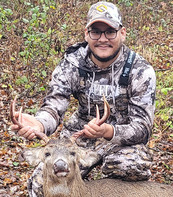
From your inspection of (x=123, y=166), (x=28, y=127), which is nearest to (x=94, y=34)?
(x=28, y=127)

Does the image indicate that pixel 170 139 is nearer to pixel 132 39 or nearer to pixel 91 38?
pixel 91 38

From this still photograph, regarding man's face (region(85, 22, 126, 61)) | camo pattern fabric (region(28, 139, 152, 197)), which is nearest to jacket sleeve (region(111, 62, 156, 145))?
camo pattern fabric (region(28, 139, 152, 197))

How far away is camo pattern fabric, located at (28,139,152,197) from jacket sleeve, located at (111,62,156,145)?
0.45 feet

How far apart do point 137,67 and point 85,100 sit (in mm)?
820

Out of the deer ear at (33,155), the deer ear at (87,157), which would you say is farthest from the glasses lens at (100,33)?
the deer ear at (33,155)

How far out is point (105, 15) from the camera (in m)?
4.30

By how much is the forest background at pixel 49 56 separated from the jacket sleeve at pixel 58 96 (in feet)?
4.47

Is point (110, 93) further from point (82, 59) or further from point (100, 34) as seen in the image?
point (100, 34)

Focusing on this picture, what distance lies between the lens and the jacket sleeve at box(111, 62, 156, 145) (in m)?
3.98

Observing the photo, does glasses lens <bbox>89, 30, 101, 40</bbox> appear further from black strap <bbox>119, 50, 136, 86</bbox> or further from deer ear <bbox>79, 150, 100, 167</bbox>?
deer ear <bbox>79, 150, 100, 167</bbox>

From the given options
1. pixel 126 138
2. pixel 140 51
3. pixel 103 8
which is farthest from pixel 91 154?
pixel 140 51

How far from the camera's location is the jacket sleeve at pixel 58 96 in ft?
13.9

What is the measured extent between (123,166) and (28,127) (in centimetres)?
127

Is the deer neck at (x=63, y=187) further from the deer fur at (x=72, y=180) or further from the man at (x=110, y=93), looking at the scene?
the man at (x=110, y=93)
